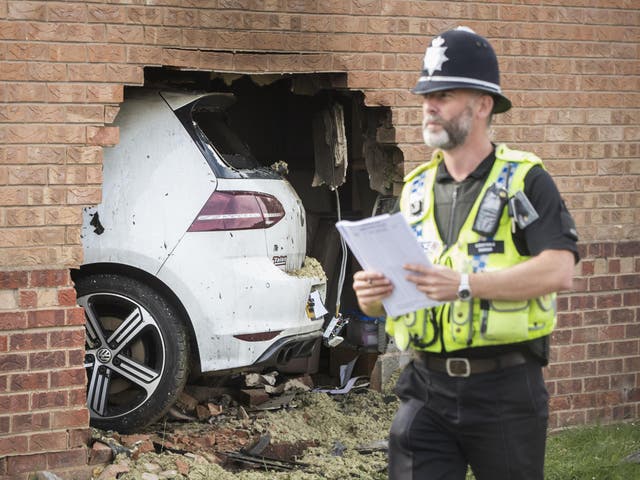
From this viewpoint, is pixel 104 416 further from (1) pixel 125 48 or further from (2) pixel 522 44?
(2) pixel 522 44

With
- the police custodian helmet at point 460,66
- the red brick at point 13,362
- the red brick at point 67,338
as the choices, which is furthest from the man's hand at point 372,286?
the red brick at point 13,362

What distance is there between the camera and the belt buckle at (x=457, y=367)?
3.41 metres

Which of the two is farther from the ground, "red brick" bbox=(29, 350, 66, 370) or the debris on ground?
"red brick" bbox=(29, 350, 66, 370)

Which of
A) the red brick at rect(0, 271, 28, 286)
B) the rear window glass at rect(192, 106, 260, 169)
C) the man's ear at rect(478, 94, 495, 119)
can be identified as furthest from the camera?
the rear window glass at rect(192, 106, 260, 169)

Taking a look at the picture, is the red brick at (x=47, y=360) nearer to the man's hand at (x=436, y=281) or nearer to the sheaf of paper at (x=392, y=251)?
the sheaf of paper at (x=392, y=251)

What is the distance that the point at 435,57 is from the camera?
3502 mm

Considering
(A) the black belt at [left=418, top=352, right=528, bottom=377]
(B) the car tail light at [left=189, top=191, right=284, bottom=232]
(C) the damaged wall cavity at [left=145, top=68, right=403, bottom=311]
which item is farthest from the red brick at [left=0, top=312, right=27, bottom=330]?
(A) the black belt at [left=418, top=352, right=528, bottom=377]

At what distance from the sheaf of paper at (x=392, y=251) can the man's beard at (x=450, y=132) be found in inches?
15.7

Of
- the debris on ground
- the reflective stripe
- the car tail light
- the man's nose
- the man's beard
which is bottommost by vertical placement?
the debris on ground

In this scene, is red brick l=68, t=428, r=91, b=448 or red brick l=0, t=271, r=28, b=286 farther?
red brick l=68, t=428, r=91, b=448

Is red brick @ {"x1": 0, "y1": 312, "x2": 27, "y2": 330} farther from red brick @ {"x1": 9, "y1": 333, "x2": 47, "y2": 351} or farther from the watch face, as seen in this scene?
the watch face

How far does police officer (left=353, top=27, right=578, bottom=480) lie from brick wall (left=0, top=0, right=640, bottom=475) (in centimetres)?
273

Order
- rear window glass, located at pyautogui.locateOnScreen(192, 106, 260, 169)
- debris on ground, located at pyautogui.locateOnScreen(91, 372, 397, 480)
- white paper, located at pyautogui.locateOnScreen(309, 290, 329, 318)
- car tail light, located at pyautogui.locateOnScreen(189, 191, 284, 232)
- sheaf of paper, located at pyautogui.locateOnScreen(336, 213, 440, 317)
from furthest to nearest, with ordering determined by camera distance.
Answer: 1. white paper, located at pyautogui.locateOnScreen(309, 290, 329, 318)
2. rear window glass, located at pyautogui.locateOnScreen(192, 106, 260, 169)
3. car tail light, located at pyautogui.locateOnScreen(189, 191, 284, 232)
4. debris on ground, located at pyautogui.locateOnScreen(91, 372, 397, 480)
5. sheaf of paper, located at pyautogui.locateOnScreen(336, 213, 440, 317)

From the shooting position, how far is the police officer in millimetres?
3273
